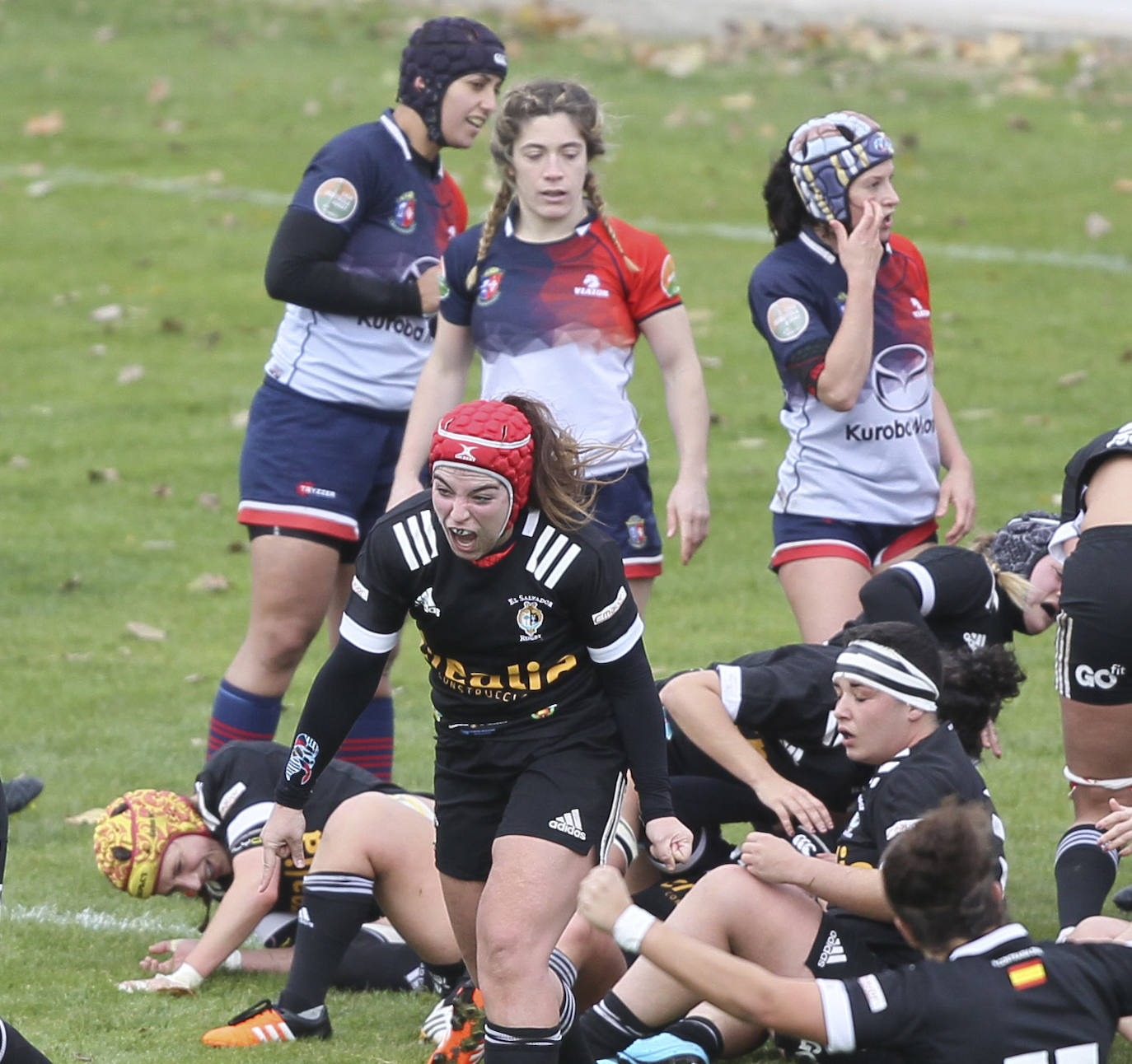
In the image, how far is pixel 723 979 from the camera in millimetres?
3646

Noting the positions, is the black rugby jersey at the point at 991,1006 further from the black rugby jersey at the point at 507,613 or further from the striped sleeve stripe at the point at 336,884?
the striped sleeve stripe at the point at 336,884

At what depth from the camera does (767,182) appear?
618 centimetres

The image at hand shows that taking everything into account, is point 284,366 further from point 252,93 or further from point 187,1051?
point 252,93

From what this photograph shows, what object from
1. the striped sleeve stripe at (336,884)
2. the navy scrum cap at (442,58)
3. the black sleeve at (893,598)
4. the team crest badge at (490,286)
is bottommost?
the striped sleeve stripe at (336,884)

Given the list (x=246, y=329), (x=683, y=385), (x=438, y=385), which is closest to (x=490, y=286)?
(x=438, y=385)

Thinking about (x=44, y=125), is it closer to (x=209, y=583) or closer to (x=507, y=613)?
(x=209, y=583)

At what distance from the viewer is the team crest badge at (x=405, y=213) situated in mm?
6344

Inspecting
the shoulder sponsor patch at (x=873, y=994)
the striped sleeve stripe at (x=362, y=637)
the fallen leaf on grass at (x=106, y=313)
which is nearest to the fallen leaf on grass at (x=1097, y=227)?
the fallen leaf on grass at (x=106, y=313)

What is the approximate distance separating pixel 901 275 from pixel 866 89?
12.8m

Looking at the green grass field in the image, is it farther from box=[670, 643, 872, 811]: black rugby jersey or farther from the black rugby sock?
box=[670, 643, 872, 811]: black rugby jersey

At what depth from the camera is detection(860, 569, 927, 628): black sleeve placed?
17.5ft

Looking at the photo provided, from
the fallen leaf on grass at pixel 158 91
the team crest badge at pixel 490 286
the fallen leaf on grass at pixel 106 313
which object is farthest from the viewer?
the fallen leaf on grass at pixel 158 91

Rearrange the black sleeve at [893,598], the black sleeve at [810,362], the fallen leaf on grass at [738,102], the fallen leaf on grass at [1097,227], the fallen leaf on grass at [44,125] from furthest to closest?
1. the fallen leaf on grass at [44,125]
2. the fallen leaf on grass at [738,102]
3. the fallen leaf on grass at [1097,227]
4. the black sleeve at [810,362]
5. the black sleeve at [893,598]

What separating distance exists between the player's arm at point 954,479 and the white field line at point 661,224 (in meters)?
8.47
